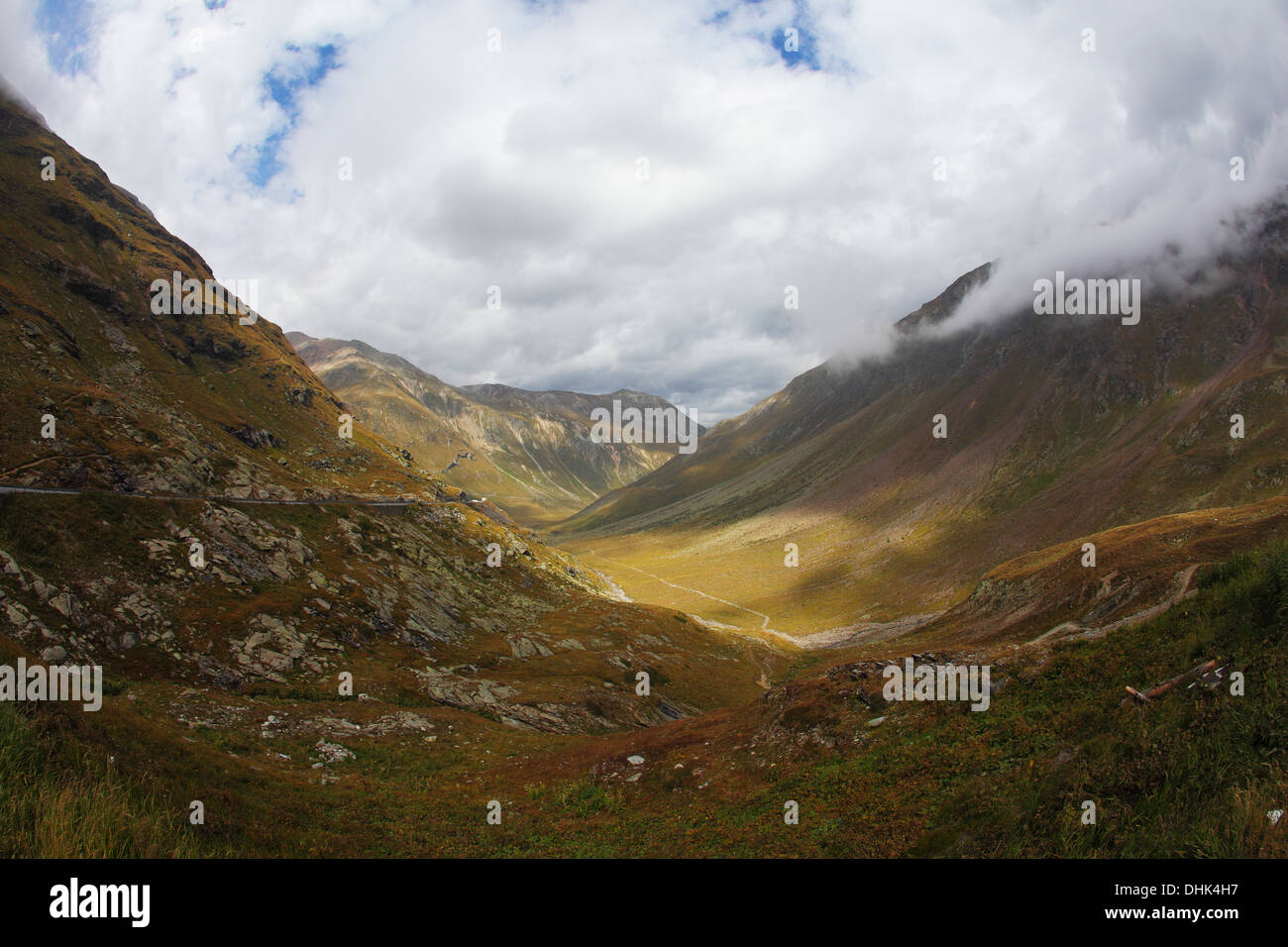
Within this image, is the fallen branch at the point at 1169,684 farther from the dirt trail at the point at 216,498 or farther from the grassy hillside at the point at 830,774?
the dirt trail at the point at 216,498

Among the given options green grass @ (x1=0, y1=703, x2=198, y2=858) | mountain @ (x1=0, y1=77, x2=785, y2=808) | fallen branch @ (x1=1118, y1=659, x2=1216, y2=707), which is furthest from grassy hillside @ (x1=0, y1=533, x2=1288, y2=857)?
mountain @ (x1=0, y1=77, x2=785, y2=808)

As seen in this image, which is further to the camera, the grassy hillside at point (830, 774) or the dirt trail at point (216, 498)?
the dirt trail at point (216, 498)

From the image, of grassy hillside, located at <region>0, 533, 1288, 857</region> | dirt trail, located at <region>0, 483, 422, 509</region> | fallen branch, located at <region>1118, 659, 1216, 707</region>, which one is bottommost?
grassy hillside, located at <region>0, 533, 1288, 857</region>

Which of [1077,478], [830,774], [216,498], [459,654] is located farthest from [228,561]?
[1077,478]

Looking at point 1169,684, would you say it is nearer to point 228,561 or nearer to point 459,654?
point 459,654

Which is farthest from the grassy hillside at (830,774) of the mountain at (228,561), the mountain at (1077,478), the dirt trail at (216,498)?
the mountain at (1077,478)

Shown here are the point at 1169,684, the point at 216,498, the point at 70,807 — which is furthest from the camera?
the point at 216,498

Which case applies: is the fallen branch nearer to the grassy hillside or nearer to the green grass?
the grassy hillside

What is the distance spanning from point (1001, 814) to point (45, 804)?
17.3m

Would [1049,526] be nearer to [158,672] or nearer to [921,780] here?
[921,780]

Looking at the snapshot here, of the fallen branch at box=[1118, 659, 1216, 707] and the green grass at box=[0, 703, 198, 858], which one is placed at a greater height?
the fallen branch at box=[1118, 659, 1216, 707]

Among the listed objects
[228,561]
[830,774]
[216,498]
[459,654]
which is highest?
[216,498]

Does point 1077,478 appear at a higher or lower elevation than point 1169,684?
higher

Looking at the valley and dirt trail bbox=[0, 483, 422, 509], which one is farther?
dirt trail bbox=[0, 483, 422, 509]
